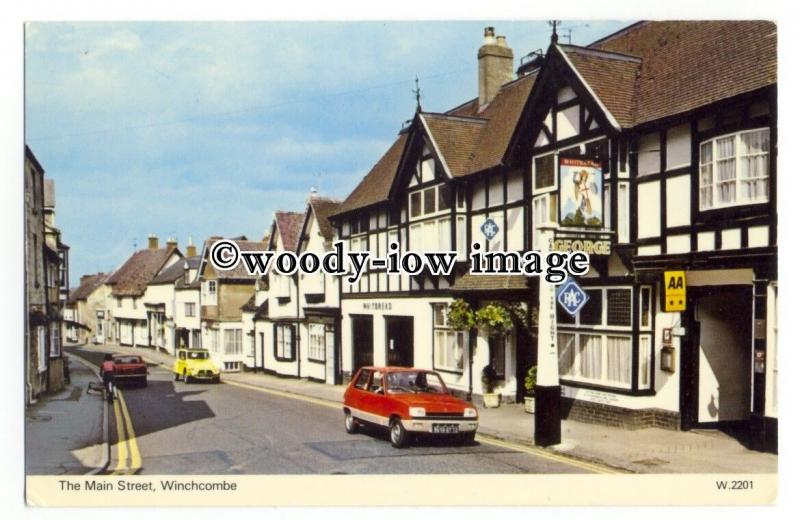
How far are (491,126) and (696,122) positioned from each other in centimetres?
326

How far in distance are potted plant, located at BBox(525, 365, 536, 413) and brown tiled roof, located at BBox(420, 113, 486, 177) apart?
10.3 feet

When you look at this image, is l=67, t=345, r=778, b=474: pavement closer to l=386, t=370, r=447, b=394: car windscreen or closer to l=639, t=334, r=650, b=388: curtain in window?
l=639, t=334, r=650, b=388: curtain in window

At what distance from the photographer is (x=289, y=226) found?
1012cm

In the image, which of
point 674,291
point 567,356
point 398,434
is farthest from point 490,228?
point 398,434

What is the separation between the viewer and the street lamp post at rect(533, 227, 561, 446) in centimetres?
968

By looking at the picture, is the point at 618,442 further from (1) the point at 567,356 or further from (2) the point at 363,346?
(2) the point at 363,346

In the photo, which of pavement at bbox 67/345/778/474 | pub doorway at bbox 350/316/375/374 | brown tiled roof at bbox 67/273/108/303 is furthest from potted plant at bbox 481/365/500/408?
brown tiled roof at bbox 67/273/108/303

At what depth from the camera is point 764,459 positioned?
8.95 meters

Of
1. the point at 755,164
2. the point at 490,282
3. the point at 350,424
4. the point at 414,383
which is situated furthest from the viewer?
the point at 350,424

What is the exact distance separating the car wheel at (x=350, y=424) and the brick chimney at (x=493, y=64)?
4.93m

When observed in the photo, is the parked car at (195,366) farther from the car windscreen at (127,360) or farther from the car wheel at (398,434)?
the car wheel at (398,434)

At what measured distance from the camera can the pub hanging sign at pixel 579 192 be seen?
9672 mm

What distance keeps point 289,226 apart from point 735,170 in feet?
18.7
